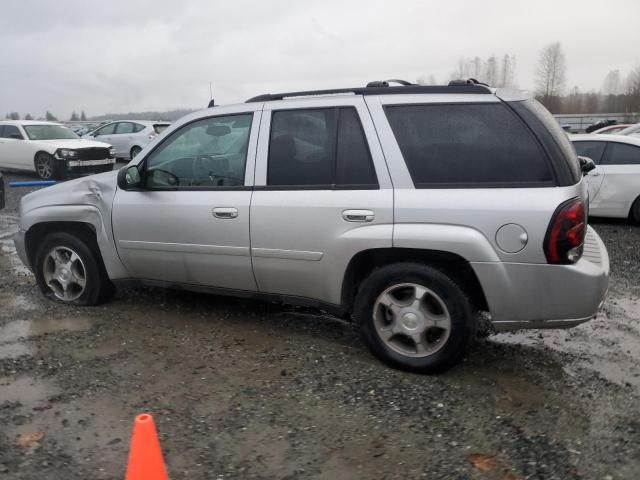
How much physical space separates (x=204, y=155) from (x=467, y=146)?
1.97 metres

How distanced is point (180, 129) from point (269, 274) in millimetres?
1374

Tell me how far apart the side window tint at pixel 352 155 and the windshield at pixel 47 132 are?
14.5 m

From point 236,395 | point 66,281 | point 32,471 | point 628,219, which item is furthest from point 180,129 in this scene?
point 628,219

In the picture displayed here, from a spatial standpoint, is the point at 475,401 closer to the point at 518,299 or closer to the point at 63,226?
the point at 518,299

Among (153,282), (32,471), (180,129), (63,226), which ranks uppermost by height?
(180,129)

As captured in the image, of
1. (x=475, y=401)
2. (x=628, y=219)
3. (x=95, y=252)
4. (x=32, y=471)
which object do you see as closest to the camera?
(x=32, y=471)

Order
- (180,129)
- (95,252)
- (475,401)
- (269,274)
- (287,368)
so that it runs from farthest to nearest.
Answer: (95,252)
(180,129)
(269,274)
(287,368)
(475,401)

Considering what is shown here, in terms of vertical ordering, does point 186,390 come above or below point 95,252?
below

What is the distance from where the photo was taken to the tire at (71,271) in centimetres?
507

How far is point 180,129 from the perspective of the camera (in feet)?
15.2

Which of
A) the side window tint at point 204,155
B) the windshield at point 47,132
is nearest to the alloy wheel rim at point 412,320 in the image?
the side window tint at point 204,155

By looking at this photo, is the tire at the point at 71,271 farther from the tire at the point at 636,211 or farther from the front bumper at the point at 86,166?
the front bumper at the point at 86,166

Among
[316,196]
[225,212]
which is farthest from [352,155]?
[225,212]

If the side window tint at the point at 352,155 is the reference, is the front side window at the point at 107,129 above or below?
above
